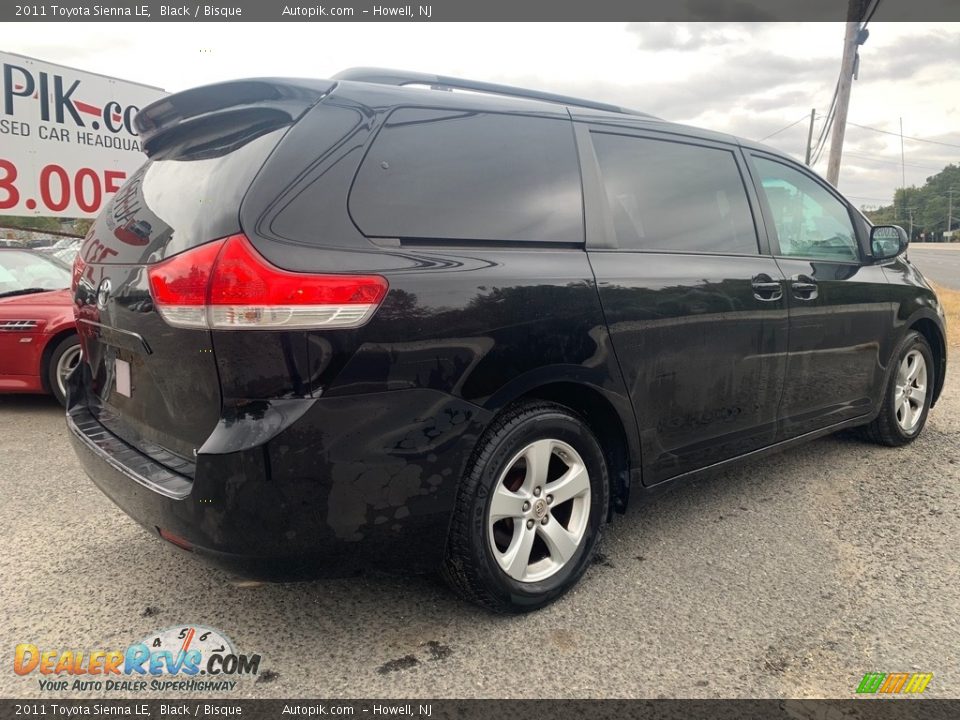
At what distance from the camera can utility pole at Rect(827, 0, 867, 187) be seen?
1318 cm

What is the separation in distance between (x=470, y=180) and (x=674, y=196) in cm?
114

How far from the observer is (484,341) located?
2.24 metres

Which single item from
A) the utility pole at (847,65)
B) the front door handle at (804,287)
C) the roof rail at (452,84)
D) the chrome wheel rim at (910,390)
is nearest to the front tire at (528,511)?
the roof rail at (452,84)

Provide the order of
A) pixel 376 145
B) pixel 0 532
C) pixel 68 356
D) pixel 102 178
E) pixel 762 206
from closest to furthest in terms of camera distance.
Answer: pixel 376 145
pixel 0 532
pixel 762 206
pixel 68 356
pixel 102 178

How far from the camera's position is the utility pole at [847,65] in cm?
1318

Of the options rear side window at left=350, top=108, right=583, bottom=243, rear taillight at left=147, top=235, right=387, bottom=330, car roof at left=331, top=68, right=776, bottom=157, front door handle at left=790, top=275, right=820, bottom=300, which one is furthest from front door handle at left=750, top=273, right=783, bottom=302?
rear taillight at left=147, top=235, right=387, bottom=330

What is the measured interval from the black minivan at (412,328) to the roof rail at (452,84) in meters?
0.01

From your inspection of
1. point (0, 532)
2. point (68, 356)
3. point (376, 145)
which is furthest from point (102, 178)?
point (376, 145)

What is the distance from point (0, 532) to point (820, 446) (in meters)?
4.58

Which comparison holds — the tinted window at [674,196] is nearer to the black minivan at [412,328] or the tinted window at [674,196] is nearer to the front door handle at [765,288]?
the black minivan at [412,328]

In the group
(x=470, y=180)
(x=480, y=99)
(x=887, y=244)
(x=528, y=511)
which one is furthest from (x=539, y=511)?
(x=887, y=244)

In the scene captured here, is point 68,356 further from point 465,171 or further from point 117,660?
point 465,171

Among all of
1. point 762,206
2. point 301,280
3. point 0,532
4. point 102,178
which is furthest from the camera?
point 102,178

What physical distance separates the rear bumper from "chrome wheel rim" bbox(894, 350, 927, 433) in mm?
3397
